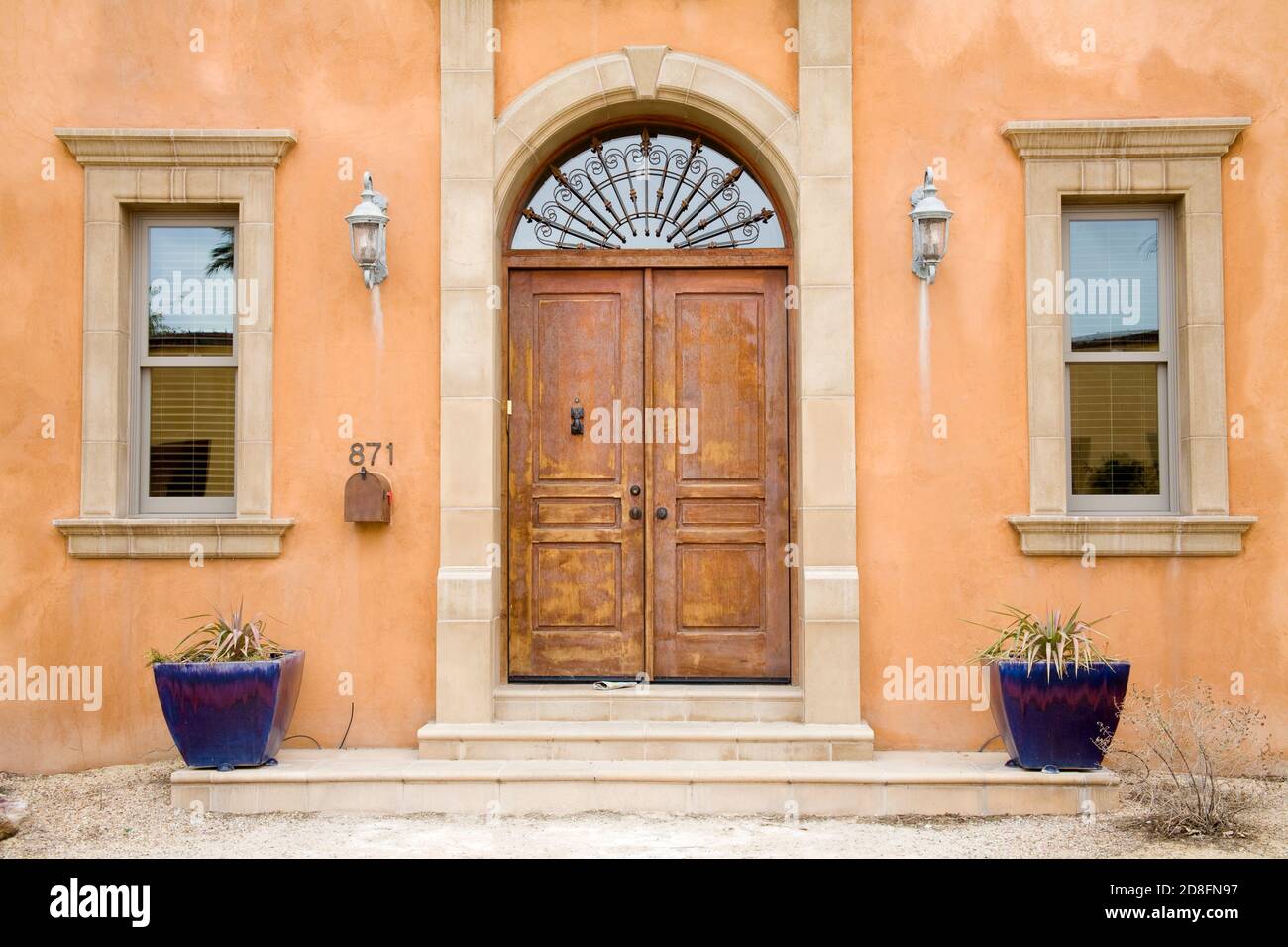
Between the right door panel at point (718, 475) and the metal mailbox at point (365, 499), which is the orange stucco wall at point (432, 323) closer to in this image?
the metal mailbox at point (365, 499)

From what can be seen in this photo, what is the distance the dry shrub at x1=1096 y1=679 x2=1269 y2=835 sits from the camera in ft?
21.4

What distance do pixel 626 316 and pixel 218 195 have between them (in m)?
2.52

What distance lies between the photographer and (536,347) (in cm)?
759

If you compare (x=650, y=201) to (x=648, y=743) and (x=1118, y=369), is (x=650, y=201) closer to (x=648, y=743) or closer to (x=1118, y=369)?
(x=1118, y=369)

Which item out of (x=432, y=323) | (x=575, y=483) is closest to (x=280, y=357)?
(x=432, y=323)

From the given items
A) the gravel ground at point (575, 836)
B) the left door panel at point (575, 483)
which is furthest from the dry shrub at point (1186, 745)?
the left door panel at point (575, 483)

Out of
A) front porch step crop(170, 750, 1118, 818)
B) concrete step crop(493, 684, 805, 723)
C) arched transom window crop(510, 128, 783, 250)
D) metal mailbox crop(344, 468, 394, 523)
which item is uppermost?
arched transom window crop(510, 128, 783, 250)

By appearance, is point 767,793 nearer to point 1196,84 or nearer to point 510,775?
point 510,775

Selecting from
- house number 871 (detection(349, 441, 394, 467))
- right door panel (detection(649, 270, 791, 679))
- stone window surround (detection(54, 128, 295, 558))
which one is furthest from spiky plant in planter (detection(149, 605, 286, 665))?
right door panel (detection(649, 270, 791, 679))

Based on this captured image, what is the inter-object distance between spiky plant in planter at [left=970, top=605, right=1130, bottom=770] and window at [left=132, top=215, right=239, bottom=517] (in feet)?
15.3

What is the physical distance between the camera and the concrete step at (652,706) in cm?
712

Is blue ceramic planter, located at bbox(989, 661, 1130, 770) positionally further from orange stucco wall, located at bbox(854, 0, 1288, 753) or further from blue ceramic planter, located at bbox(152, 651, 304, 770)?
blue ceramic planter, located at bbox(152, 651, 304, 770)

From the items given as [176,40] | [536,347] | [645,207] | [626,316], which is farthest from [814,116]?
[176,40]

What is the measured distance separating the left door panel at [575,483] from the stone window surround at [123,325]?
1.46 meters
